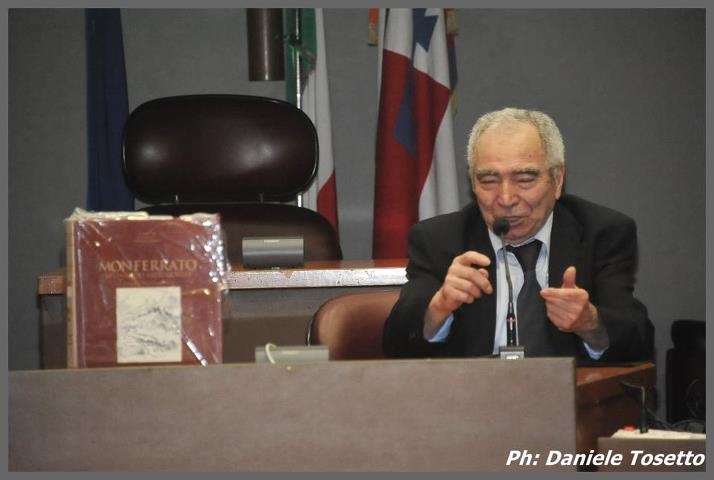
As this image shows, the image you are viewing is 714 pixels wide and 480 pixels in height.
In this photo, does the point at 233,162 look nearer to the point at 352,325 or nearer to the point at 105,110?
the point at 105,110

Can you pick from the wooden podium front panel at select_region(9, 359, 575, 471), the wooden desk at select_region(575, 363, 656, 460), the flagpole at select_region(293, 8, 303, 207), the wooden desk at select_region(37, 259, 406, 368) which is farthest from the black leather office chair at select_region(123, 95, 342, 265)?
the wooden podium front panel at select_region(9, 359, 575, 471)

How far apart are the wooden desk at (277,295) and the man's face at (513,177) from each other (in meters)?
0.70

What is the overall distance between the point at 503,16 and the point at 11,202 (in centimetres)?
253

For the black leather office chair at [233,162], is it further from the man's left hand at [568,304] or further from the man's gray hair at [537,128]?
the man's left hand at [568,304]

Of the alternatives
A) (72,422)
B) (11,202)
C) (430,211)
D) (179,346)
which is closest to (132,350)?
(179,346)

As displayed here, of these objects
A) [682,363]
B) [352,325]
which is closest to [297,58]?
[682,363]

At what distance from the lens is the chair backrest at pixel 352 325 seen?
2.30 meters

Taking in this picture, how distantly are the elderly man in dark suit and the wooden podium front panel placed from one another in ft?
2.61

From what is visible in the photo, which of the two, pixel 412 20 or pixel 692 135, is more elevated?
pixel 412 20

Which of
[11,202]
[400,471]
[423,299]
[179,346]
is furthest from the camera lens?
[11,202]

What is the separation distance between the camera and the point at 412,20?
179 inches

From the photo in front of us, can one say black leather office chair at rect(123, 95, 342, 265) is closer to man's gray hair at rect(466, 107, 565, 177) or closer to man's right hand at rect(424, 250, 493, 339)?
man's gray hair at rect(466, 107, 565, 177)

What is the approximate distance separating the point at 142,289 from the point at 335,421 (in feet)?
1.25

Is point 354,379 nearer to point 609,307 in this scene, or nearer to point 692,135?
point 609,307
